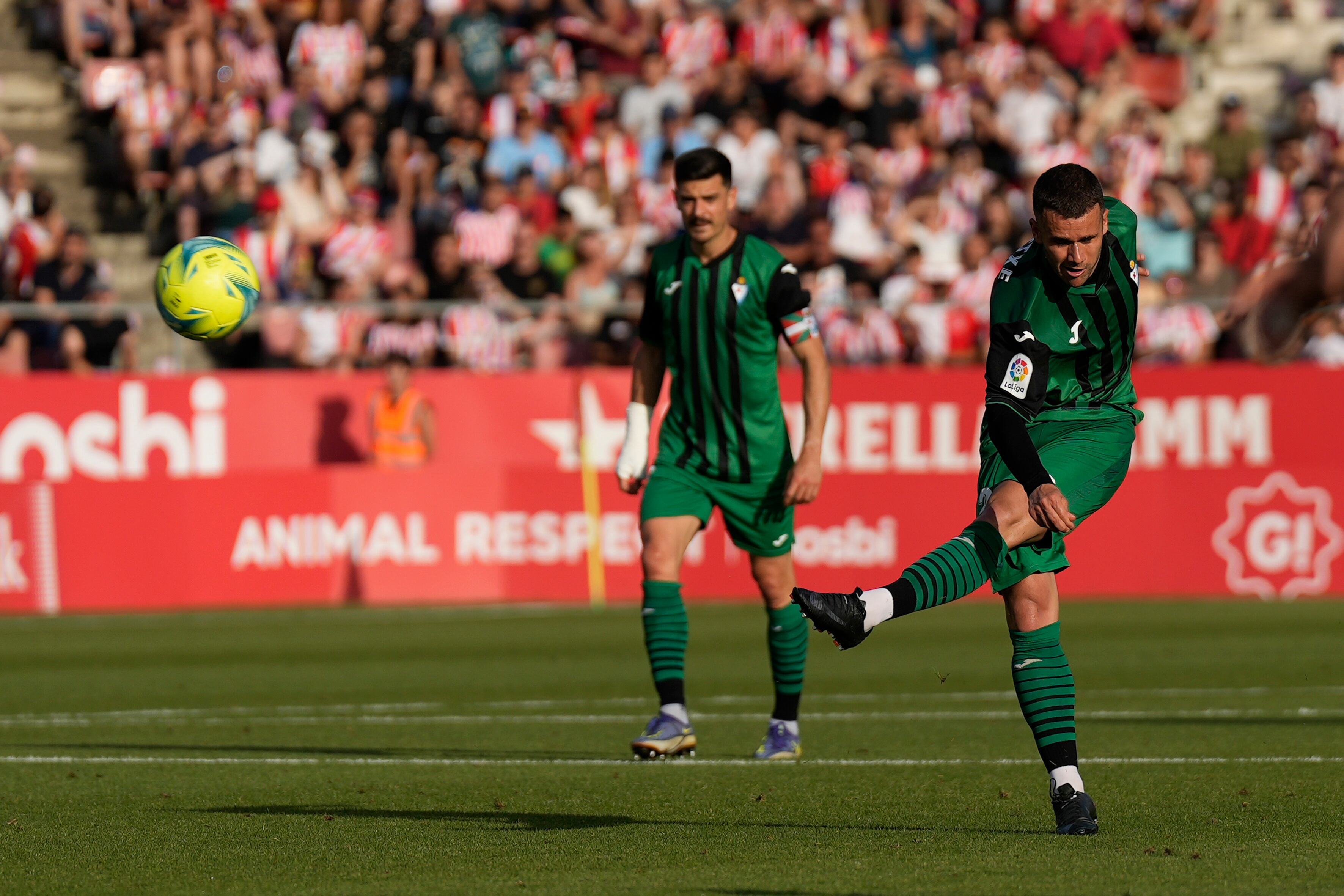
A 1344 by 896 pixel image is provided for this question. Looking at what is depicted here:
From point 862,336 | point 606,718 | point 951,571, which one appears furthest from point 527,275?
point 951,571

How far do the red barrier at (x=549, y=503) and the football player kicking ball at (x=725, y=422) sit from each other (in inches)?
336

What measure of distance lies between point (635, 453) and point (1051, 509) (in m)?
3.36

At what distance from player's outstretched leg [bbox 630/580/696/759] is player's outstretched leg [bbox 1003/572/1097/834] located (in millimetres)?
2222

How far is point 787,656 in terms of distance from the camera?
8.74 meters

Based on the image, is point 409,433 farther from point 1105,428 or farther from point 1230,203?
point 1105,428

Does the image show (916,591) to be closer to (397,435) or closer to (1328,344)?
(397,435)

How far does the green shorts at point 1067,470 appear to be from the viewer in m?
6.34

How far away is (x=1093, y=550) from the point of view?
17812 mm

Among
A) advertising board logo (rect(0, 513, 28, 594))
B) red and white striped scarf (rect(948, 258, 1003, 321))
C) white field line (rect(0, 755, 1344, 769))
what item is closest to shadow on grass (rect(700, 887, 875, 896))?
white field line (rect(0, 755, 1344, 769))

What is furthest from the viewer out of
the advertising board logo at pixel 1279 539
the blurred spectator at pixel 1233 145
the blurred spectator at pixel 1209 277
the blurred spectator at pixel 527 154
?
the blurred spectator at pixel 1233 145

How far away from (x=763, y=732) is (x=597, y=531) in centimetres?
832

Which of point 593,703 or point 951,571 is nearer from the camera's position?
point 951,571

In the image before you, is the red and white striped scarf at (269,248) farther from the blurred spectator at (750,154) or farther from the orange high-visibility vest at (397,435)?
the blurred spectator at (750,154)

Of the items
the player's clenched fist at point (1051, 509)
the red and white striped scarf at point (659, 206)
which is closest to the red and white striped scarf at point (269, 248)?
the red and white striped scarf at point (659, 206)
